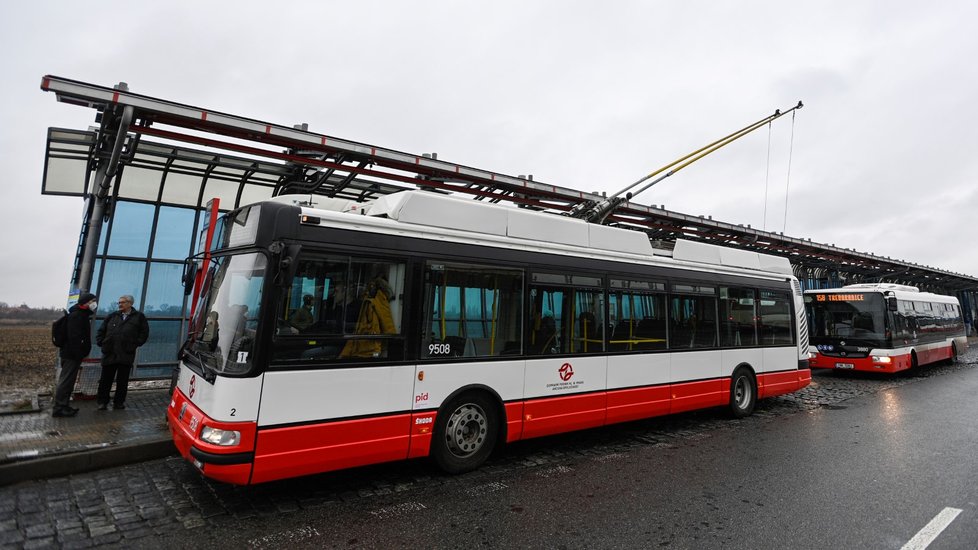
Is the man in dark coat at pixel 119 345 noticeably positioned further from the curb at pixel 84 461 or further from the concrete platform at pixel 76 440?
the curb at pixel 84 461

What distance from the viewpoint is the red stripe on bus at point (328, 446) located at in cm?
412

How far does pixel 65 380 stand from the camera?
22.5 feet

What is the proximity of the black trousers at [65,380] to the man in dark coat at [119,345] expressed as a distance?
1.20ft

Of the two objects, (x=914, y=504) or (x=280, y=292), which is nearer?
(x=280, y=292)

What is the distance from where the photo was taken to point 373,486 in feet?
16.2

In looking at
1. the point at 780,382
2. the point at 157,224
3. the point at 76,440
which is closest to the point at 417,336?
the point at 76,440

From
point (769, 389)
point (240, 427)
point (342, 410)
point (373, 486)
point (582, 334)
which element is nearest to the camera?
point (240, 427)

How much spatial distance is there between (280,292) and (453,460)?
2635 millimetres

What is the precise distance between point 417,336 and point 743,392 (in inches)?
274

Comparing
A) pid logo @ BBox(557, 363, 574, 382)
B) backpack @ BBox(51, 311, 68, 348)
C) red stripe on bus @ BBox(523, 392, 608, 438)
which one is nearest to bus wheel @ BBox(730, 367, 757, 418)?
red stripe on bus @ BBox(523, 392, 608, 438)

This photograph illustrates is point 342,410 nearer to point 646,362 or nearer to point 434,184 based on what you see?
point 646,362

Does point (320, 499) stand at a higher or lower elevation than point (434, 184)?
lower

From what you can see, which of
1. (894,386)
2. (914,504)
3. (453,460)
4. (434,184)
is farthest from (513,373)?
(894,386)

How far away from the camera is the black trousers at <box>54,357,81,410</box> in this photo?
6.80 m
